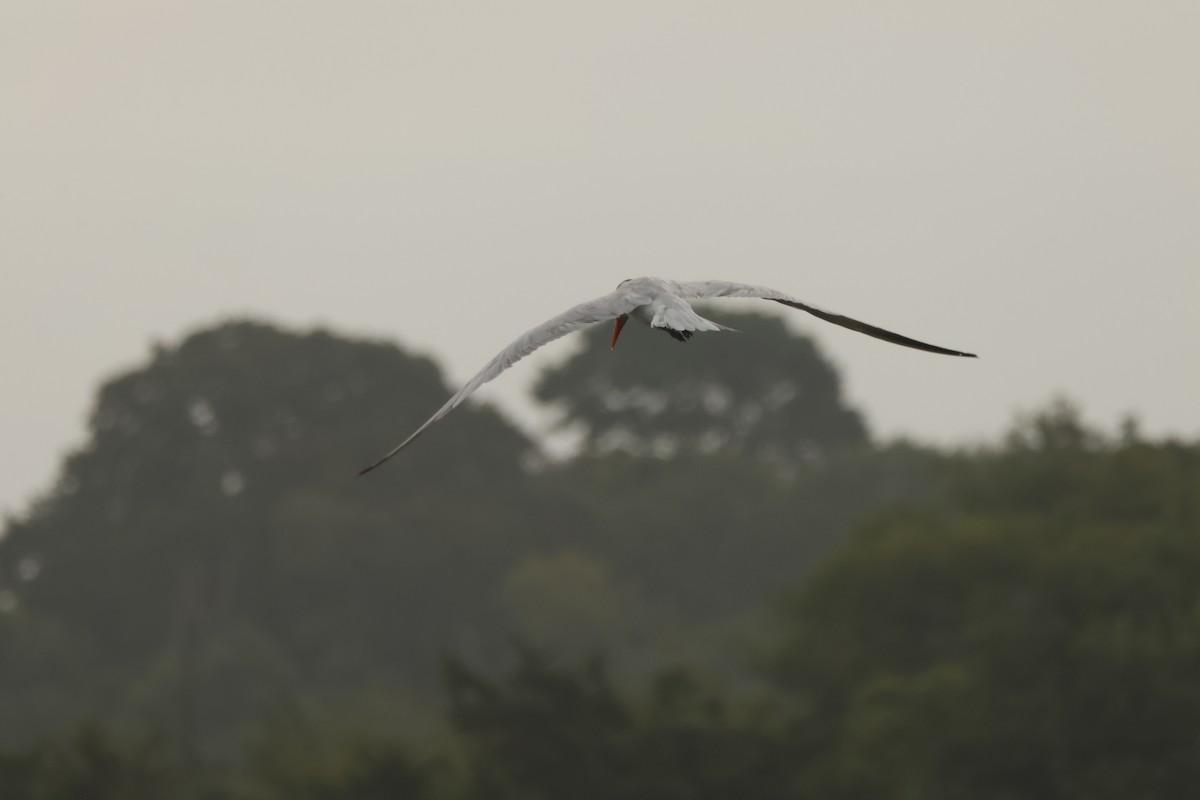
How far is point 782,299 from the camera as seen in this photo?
14.7m

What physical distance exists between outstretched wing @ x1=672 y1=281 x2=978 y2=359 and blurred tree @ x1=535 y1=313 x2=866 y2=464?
94706 millimetres

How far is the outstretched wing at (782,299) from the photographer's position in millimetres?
14430

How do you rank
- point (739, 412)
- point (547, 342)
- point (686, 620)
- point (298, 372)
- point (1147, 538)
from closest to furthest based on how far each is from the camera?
point (547, 342) < point (1147, 538) < point (686, 620) < point (298, 372) < point (739, 412)

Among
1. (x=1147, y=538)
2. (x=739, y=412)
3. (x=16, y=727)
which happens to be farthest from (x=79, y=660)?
(x=1147, y=538)

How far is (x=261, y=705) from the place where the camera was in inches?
2938

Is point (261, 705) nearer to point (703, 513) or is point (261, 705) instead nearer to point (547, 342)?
point (703, 513)

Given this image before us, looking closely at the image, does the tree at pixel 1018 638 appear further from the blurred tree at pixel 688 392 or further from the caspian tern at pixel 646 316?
the blurred tree at pixel 688 392

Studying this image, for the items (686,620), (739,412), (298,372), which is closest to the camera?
(686,620)

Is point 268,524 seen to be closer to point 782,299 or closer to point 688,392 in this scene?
point 688,392

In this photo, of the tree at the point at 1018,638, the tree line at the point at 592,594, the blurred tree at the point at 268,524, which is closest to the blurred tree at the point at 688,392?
the tree line at the point at 592,594

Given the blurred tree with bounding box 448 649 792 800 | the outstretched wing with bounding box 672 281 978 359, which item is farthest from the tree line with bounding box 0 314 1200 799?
the outstretched wing with bounding box 672 281 978 359

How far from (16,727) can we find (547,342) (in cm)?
6125

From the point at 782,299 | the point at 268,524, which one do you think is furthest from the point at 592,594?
the point at 782,299

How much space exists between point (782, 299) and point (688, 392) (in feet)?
319
